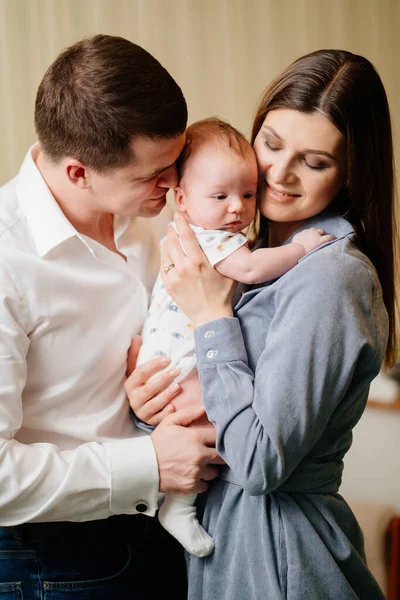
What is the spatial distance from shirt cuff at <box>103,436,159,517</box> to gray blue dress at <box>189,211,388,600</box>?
16 cm

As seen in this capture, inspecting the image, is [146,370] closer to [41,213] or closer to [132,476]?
[132,476]

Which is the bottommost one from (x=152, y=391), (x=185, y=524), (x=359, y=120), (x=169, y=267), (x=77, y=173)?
(x=185, y=524)

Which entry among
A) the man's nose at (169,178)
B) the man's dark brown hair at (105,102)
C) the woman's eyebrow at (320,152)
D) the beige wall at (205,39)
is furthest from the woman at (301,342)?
the beige wall at (205,39)

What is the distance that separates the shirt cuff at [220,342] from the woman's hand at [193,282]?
4cm

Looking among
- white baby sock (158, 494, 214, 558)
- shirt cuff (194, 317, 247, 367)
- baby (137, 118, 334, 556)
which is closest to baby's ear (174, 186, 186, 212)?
baby (137, 118, 334, 556)

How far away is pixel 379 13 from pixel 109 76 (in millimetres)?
2443

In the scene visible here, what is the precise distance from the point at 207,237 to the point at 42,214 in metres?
0.39

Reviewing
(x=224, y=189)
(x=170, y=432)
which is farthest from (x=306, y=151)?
(x=170, y=432)

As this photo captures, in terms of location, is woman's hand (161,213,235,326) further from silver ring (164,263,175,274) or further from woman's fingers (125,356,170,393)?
woman's fingers (125,356,170,393)

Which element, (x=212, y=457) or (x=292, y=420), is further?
(x=212, y=457)

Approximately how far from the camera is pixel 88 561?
1.63 meters

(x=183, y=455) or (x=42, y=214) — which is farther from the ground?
(x=42, y=214)

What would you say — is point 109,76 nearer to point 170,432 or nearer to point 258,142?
point 258,142

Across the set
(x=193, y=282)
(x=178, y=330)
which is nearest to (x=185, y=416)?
(x=178, y=330)
